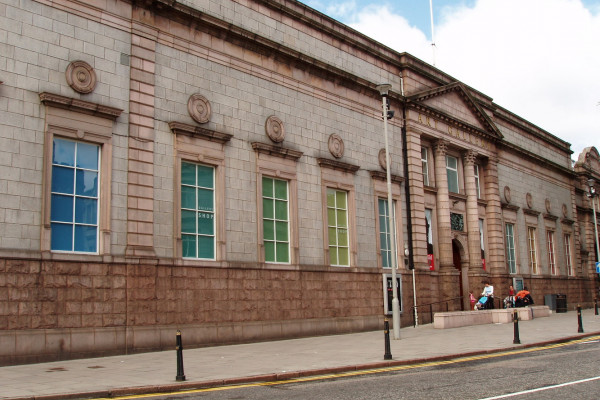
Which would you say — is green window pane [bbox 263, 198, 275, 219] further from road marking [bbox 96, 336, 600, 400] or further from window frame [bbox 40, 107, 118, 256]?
road marking [bbox 96, 336, 600, 400]

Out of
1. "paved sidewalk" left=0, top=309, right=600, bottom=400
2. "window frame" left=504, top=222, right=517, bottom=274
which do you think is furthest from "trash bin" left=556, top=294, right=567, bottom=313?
"paved sidewalk" left=0, top=309, right=600, bottom=400

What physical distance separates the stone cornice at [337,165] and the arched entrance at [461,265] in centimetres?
1019

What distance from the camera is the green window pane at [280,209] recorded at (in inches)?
930

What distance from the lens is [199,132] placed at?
68.3 feet

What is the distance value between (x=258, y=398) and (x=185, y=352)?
8.12 meters

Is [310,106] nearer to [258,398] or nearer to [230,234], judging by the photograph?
[230,234]

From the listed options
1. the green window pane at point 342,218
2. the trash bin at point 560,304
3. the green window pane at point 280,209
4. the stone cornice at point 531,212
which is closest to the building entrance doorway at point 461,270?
the trash bin at point 560,304

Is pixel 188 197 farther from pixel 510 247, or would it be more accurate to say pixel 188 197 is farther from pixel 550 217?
pixel 550 217

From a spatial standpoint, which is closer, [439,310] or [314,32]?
[314,32]

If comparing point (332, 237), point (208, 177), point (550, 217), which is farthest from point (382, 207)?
point (550, 217)

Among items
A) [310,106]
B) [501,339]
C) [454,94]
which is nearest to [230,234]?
[310,106]

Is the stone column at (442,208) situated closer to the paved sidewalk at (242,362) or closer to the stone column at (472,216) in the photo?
the stone column at (472,216)

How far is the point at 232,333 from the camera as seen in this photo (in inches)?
822

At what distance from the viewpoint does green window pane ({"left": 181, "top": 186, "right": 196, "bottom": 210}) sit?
66.9ft
